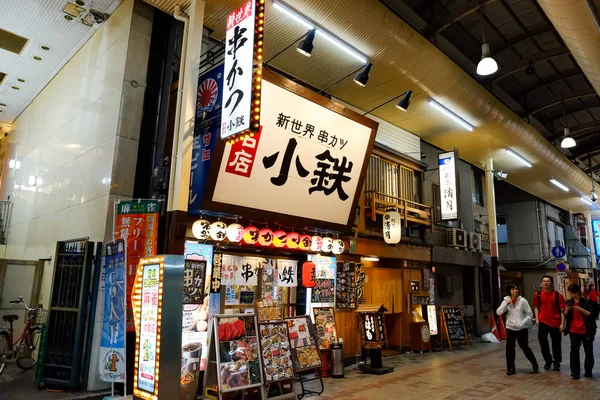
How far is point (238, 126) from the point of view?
20.8ft

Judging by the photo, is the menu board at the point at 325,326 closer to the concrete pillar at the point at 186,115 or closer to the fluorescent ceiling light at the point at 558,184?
the concrete pillar at the point at 186,115

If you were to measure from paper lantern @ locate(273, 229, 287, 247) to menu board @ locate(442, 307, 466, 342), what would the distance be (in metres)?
7.62

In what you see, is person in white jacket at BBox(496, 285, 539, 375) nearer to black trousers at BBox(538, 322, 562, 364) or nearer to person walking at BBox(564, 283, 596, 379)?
black trousers at BBox(538, 322, 562, 364)

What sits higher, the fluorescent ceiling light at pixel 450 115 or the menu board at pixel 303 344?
the fluorescent ceiling light at pixel 450 115

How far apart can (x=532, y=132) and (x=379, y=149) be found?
6127 mm

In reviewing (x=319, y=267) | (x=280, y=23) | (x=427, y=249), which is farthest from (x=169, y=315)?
(x=427, y=249)

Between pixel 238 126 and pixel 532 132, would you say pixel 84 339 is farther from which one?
pixel 532 132

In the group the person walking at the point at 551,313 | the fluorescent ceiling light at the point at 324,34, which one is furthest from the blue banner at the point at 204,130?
the person walking at the point at 551,313

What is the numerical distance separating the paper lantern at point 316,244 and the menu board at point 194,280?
312 cm

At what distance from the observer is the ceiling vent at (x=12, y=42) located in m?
9.93

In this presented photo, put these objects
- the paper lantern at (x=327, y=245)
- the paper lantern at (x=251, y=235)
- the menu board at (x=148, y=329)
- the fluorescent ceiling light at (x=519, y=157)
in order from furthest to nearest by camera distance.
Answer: the fluorescent ceiling light at (x=519, y=157)
the paper lantern at (x=327, y=245)
the paper lantern at (x=251, y=235)
the menu board at (x=148, y=329)

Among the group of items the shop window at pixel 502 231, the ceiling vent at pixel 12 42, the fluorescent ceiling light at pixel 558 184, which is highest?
the ceiling vent at pixel 12 42

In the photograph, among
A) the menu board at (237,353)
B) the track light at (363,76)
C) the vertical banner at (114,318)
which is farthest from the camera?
the track light at (363,76)

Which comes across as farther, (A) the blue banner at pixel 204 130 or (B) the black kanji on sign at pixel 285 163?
(B) the black kanji on sign at pixel 285 163
